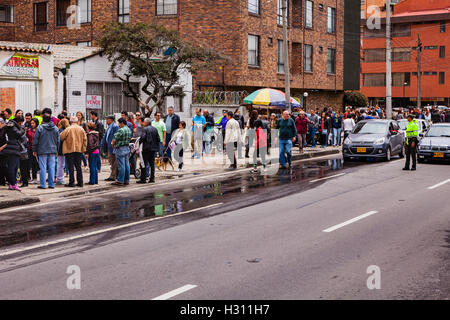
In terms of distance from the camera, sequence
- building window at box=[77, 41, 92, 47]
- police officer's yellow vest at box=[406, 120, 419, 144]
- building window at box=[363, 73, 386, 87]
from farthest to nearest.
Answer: building window at box=[363, 73, 386, 87] < building window at box=[77, 41, 92, 47] < police officer's yellow vest at box=[406, 120, 419, 144]

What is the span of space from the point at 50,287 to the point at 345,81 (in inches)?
1837

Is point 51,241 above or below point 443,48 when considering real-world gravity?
below

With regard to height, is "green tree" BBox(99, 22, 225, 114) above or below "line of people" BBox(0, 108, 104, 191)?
above

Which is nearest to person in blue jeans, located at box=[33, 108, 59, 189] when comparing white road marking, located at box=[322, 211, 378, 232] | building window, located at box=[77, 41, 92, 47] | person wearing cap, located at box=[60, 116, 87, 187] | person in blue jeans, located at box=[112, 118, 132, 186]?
person wearing cap, located at box=[60, 116, 87, 187]

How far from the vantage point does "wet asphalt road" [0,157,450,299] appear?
6648 millimetres

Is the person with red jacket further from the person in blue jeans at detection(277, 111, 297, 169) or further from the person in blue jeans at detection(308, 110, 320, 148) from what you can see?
the person in blue jeans at detection(277, 111, 297, 169)

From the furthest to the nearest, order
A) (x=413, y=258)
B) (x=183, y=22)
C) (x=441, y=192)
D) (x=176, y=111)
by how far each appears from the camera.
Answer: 1. (x=183, y=22)
2. (x=176, y=111)
3. (x=441, y=192)
4. (x=413, y=258)

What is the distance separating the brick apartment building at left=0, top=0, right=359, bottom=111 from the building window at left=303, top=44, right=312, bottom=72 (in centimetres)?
7

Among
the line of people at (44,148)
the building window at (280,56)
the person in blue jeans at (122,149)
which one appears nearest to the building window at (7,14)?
the building window at (280,56)

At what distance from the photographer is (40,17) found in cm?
4222

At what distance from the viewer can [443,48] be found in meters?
76.6

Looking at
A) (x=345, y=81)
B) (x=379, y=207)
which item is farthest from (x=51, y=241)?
(x=345, y=81)
